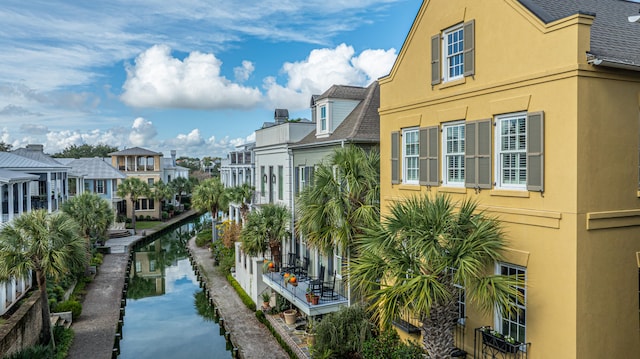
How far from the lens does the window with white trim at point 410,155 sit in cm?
1353

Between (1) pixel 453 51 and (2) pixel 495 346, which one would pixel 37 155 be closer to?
(1) pixel 453 51

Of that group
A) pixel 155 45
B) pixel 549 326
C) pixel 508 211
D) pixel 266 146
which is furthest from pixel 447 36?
pixel 155 45

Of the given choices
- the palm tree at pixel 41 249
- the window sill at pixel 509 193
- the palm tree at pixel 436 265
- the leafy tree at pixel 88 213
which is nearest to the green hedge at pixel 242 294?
the palm tree at pixel 41 249

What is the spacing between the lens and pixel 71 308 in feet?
72.0

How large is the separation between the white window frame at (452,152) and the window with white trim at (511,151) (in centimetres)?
133

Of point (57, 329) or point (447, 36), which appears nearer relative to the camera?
point (447, 36)

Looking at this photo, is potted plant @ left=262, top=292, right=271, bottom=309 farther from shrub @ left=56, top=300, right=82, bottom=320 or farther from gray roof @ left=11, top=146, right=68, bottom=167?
gray roof @ left=11, top=146, right=68, bottom=167

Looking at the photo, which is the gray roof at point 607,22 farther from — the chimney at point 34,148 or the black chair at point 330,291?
the chimney at point 34,148

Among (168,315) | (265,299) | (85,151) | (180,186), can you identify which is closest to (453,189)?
(265,299)

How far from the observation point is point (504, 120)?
1030 centimetres

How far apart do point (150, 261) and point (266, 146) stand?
18177mm

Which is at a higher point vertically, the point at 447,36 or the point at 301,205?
the point at 447,36

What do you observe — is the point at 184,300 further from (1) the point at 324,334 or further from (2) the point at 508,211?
(2) the point at 508,211

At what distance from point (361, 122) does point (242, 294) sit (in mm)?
11879
